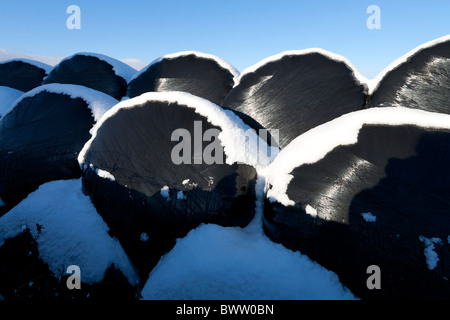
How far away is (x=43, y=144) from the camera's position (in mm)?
1114

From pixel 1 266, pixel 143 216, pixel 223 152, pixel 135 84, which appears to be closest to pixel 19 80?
pixel 135 84

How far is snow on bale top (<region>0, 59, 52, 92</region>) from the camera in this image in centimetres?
208

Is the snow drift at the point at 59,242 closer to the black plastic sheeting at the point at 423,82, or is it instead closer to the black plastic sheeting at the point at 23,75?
the black plastic sheeting at the point at 423,82

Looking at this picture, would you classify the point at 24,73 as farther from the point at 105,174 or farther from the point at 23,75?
the point at 105,174

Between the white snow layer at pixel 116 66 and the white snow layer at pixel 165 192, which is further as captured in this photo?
the white snow layer at pixel 116 66

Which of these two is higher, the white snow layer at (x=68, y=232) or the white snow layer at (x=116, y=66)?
the white snow layer at (x=116, y=66)

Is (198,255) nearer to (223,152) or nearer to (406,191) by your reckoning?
(223,152)

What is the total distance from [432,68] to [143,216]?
3.54 feet

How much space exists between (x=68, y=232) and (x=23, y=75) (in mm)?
1778

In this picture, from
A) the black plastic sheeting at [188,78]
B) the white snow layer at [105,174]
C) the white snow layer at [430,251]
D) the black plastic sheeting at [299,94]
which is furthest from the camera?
the black plastic sheeting at [188,78]

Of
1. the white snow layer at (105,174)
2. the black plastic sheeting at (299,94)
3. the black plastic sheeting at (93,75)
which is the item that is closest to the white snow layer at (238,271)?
the white snow layer at (105,174)

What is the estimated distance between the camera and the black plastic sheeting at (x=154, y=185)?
775mm

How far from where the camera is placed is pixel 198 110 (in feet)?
2.73

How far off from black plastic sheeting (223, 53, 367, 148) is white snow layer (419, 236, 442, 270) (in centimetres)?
55
